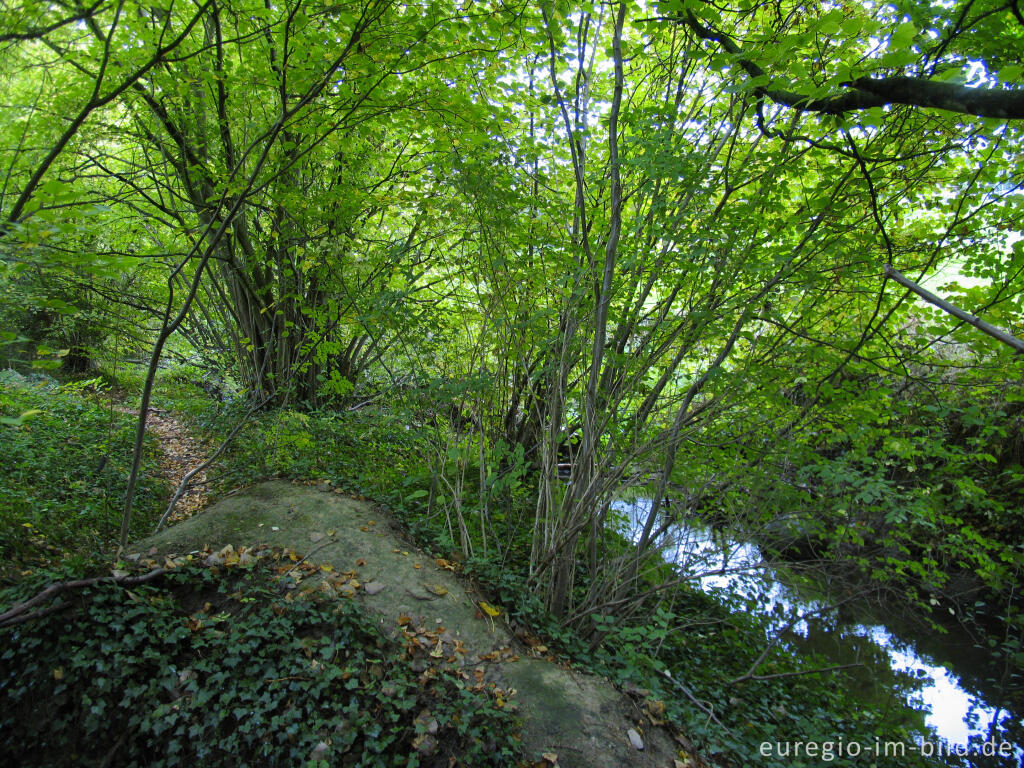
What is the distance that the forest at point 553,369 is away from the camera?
7.04 feet

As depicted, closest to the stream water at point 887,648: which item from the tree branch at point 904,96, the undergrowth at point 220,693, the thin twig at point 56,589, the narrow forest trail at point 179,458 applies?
the undergrowth at point 220,693

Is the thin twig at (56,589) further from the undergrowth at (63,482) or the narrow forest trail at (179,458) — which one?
the narrow forest trail at (179,458)

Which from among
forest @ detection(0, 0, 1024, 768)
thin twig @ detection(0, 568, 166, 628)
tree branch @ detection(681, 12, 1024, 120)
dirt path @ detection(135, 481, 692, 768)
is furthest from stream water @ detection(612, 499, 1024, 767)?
thin twig @ detection(0, 568, 166, 628)

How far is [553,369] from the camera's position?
3.22 metres

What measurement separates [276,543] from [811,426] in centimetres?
368

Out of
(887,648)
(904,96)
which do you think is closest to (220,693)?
(904,96)

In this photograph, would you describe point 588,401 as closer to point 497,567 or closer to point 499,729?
point 497,567

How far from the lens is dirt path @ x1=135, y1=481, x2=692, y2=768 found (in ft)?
7.62

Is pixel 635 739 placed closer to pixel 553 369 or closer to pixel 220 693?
pixel 220 693

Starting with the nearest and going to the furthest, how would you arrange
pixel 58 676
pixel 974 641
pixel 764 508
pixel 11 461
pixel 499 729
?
pixel 58 676, pixel 499 729, pixel 764 508, pixel 11 461, pixel 974 641

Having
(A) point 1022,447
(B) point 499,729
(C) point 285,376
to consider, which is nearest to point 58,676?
(B) point 499,729

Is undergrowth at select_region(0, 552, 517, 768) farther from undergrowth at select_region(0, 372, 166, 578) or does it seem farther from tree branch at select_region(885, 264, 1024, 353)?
tree branch at select_region(885, 264, 1024, 353)

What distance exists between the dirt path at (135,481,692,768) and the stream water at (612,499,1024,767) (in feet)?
3.99

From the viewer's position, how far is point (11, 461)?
3.76 m
